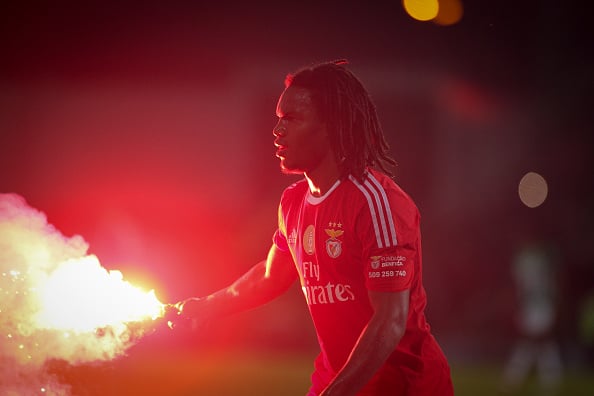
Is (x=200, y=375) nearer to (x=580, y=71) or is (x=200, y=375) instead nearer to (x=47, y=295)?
(x=47, y=295)

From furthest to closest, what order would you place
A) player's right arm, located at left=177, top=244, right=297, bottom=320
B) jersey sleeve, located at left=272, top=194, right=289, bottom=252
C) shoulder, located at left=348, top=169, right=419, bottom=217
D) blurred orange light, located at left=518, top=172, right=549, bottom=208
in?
blurred orange light, located at left=518, top=172, right=549, bottom=208 → player's right arm, located at left=177, top=244, right=297, bottom=320 → jersey sleeve, located at left=272, top=194, right=289, bottom=252 → shoulder, located at left=348, top=169, right=419, bottom=217

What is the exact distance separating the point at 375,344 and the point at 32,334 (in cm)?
232

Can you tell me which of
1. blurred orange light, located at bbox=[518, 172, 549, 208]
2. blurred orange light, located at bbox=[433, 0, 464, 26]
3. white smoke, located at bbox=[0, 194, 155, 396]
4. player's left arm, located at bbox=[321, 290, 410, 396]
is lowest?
player's left arm, located at bbox=[321, 290, 410, 396]

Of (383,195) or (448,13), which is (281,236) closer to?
(383,195)

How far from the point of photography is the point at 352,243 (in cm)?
458

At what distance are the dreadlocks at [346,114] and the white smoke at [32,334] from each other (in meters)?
→ 1.75

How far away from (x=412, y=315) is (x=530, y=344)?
38.1 feet

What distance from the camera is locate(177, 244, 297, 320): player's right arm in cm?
557

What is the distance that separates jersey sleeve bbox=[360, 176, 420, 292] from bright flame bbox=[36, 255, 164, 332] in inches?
63.6

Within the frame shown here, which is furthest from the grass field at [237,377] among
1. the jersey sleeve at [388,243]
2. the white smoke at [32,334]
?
the jersey sleeve at [388,243]

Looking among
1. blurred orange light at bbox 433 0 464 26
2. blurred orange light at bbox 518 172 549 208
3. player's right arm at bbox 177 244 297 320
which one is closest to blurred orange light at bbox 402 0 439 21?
blurred orange light at bbox 433 0 464 26

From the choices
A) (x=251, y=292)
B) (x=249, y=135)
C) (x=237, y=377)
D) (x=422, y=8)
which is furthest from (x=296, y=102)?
(x=422, y=8)

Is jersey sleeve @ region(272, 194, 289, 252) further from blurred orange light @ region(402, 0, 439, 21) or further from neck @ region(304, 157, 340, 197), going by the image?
blurred orange light @ region(402, 0, 439, 21)

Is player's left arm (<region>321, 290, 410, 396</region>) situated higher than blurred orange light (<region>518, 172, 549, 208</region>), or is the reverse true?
blurred orange light (<region>518, 172, 549, 208</region>)
